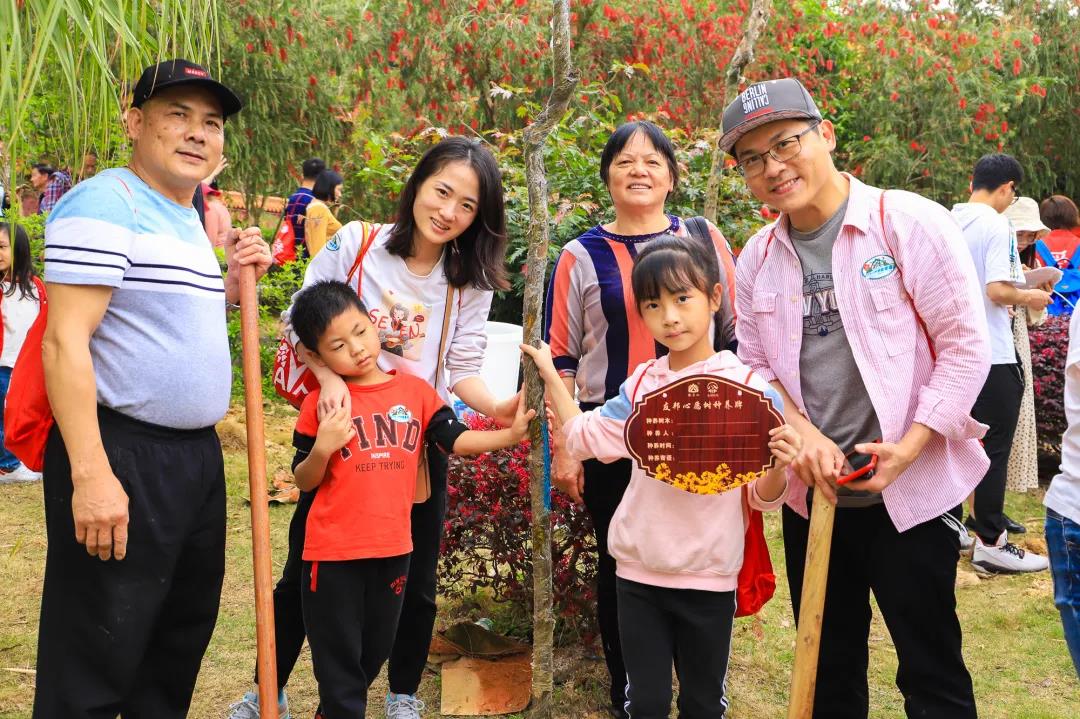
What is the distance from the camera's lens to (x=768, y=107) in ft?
7.82

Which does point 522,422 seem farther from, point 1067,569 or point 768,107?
point 1067,569

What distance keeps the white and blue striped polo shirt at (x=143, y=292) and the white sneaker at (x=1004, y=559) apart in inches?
165

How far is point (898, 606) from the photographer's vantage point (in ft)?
7.87

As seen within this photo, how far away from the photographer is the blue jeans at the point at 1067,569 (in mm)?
2109

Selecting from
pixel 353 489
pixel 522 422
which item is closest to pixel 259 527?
pixel 353 489

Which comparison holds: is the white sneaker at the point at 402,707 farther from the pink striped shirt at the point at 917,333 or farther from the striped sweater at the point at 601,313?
the pink striped shirt at the point at 917,333

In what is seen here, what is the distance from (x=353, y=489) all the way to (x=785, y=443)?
1.17m

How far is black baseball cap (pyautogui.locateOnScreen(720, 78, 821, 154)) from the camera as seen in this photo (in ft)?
7.81

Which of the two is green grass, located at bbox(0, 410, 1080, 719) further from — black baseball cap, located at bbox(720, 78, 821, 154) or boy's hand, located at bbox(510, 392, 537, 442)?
black baseball cap, located at bbox(720, 78, 821, 154)

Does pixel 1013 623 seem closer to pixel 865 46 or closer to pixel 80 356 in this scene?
pixel 80 356

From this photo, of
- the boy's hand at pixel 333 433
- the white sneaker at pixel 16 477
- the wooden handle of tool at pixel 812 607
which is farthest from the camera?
the white sneaker at pixel 16 477

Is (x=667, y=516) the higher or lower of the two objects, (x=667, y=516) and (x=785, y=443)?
→ the lower

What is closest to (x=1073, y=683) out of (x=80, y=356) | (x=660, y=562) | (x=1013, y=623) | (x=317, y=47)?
(x=1013, y=623)

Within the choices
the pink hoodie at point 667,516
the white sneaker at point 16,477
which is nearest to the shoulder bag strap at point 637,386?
the pink hoodie at point 667,516
